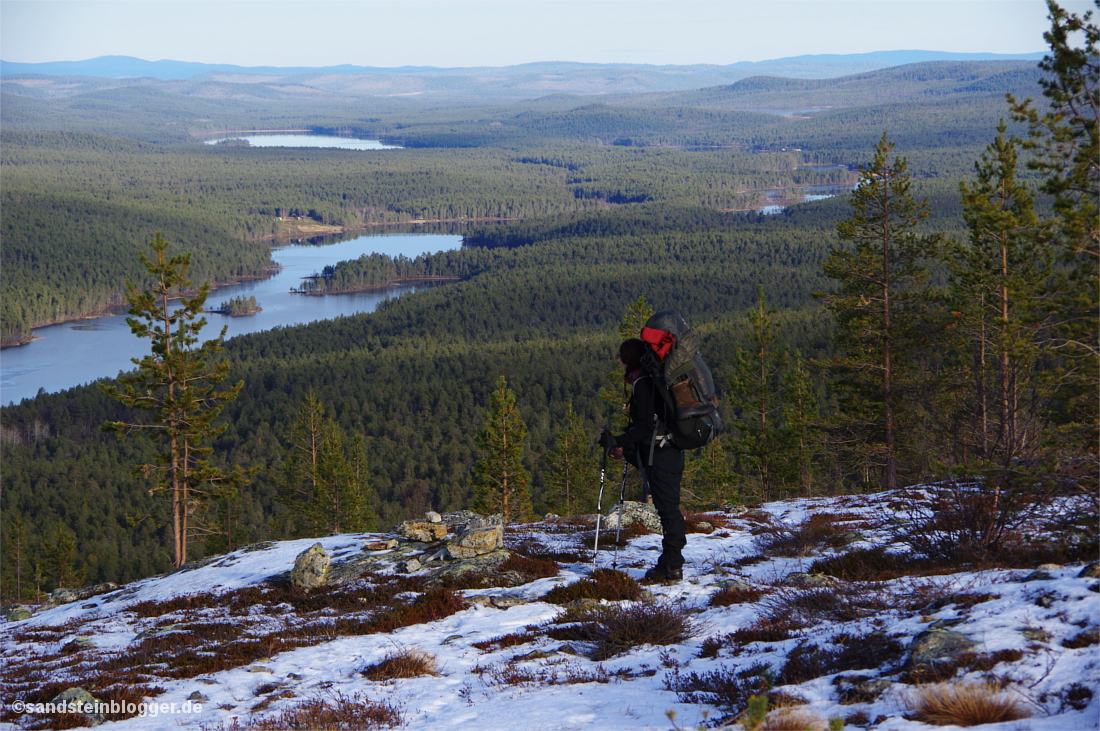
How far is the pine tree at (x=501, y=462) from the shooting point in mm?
39531

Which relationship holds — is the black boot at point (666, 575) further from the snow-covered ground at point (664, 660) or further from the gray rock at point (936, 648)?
the gray rock at point (936, 648)

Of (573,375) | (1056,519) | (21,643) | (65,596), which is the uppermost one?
(1056,519)

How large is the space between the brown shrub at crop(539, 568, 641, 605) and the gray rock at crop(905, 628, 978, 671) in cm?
468

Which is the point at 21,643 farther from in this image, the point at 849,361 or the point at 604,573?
the point at 849,361

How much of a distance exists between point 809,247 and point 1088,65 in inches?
7444

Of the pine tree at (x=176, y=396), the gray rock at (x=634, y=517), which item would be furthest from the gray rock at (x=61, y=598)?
the gray rock at (x=634, y=517)

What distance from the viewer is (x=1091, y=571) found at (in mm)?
6961

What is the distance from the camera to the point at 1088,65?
11.7 meters

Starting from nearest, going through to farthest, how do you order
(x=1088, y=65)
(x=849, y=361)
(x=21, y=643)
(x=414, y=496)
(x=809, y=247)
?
(x=1088, y=65), (x=21, y=643), (x=849, y=361), (x=414, y=496), (x=809, y=247)

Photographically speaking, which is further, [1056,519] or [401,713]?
[1056,519]

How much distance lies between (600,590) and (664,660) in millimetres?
3032

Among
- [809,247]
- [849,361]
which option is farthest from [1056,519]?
[809,247]

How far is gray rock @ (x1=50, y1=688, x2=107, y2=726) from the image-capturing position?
7.99 metres

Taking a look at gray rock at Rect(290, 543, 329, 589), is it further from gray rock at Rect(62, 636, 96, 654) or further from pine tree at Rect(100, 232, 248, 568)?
pine tree at Rect(100, 232, 248, 568)
